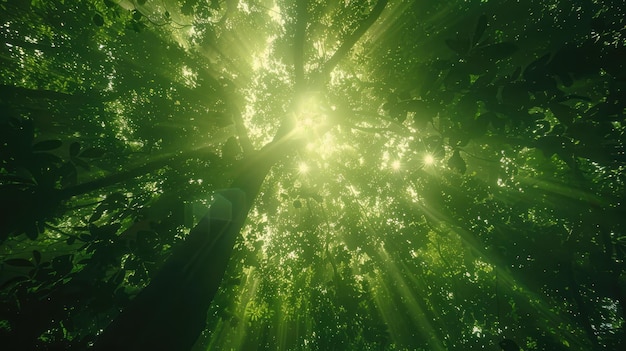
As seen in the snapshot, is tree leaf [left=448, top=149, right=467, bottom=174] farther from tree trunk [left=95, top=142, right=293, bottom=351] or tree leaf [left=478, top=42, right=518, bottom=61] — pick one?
tree trunk [left=95, top=142, right=293, bottom=351]

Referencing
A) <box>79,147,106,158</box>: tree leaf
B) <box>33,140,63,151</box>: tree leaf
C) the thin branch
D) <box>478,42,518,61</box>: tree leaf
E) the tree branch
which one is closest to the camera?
<box>478,42,518,61</box>: tree leaf

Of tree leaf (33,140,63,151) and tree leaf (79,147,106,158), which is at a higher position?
tree leaf (79,147,106,158)

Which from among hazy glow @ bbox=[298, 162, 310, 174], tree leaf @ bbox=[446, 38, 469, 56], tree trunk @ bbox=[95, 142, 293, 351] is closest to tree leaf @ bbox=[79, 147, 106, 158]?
tree trunk @ bbox=[95, 142, 293, 351]

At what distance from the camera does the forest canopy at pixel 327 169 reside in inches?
93.5

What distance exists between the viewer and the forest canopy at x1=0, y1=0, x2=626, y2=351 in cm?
238

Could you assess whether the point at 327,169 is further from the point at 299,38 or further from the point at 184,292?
the point at 184,292

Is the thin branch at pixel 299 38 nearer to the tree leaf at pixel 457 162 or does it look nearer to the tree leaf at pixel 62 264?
the tree leaf at pixel 457 162

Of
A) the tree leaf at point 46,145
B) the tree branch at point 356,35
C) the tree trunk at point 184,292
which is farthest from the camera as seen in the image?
the tree branch at point 356,35

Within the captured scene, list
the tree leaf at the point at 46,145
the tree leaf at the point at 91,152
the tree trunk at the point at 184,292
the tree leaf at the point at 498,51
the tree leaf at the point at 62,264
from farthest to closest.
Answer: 1. the tree leaf at the point at 62,264
2. the tree leaf at the point at 91,152
3. the tree leaf at the point at 46,145
4. the tree trunk at the point at 184,292
5. the tree leaf at the point at 498,51

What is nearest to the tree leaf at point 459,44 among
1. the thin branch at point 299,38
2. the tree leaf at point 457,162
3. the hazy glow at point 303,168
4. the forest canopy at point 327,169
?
the forest canopy at point 327,169

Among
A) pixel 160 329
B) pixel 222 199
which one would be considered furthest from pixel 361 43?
pixel 160 329

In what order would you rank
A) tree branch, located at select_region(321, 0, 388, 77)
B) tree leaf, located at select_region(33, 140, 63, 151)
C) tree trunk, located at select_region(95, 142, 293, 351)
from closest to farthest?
1. tree trunk, located at select_region(95, 142, 293, 351)
2. tree leaf, located at select_region(33, 140, 63, 151)
3. tree branch, located at select_region(321, 0, 388, 77)

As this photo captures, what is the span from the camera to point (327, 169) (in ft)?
28.9

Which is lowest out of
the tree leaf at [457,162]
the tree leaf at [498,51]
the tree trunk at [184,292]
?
the tree trunk at [184,292]
